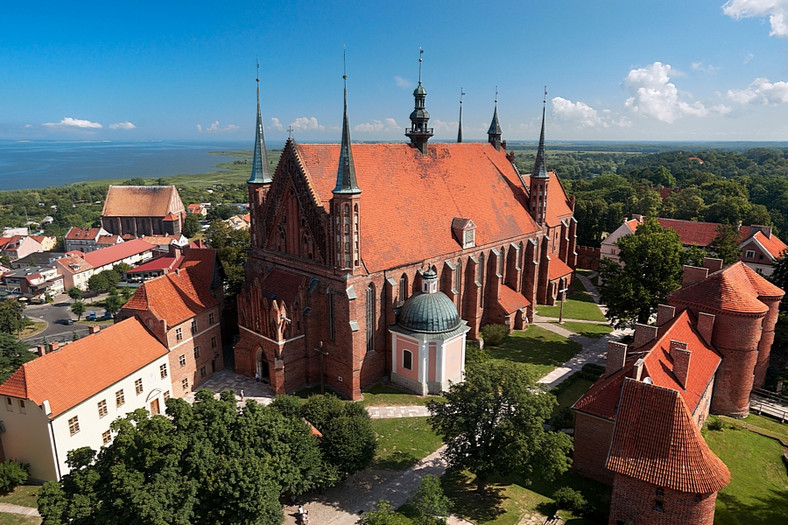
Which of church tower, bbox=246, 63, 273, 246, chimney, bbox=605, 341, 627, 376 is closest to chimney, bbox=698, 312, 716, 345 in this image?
chimney, bbox=605, 341, 627, 376

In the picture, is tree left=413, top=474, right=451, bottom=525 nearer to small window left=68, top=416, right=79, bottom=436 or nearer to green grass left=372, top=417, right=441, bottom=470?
green grass left=372, top=417, right=441, bottom=470

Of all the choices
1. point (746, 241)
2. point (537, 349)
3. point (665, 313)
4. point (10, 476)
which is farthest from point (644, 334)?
point (746, 241)

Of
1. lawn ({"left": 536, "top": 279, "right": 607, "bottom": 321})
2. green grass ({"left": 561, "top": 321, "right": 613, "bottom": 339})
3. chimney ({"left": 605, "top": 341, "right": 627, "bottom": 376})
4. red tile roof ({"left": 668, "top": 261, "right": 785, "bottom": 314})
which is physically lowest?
green grass ({"left": 561, "top": 321, "right": 613, "bottom": 339})

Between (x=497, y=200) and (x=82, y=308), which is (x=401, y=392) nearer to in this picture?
(x=497, y=200)

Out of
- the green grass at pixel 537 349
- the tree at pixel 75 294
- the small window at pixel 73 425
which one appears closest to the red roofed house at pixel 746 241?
the green grass at pixel 537 349

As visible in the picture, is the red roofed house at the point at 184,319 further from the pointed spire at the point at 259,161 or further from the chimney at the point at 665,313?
the chimney at the point at 665,313
